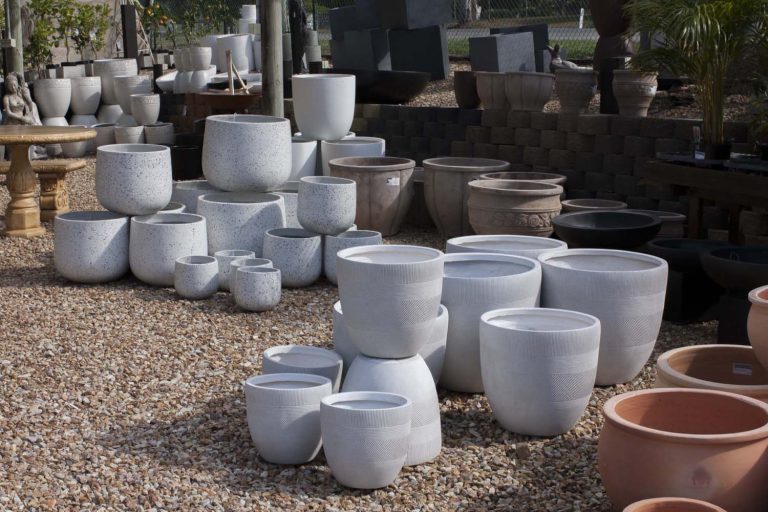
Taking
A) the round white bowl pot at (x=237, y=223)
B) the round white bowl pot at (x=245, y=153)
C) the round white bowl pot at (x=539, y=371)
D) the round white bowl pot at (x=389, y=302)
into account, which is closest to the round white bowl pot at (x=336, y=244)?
the round white bowl pot at (x=237, y=223)

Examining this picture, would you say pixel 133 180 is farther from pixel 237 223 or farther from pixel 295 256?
pixel 295 256

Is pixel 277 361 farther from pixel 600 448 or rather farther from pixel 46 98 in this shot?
pixel 46 98

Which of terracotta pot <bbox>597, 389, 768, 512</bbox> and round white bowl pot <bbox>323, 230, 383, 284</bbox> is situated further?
round white bowl pot <bbox>323, 230, 383, 284</bbox>

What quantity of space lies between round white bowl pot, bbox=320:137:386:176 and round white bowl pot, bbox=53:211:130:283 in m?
2.06

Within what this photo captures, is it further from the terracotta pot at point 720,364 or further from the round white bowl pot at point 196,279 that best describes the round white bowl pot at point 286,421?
the round white bowl pot at point 196,279

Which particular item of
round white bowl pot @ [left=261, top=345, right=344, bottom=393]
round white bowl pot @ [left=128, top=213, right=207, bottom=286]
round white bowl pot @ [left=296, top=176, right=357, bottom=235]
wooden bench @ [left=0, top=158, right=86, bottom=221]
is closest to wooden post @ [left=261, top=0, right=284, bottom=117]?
wooden bench @ [left=0, top=158, right=86, bottom=221]

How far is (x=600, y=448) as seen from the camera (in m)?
3.14

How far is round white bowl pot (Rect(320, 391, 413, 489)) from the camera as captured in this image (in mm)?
3398

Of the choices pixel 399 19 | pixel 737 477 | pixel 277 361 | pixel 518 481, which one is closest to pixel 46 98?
pixel 399 19

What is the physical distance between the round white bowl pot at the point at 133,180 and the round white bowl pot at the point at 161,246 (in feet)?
0.42

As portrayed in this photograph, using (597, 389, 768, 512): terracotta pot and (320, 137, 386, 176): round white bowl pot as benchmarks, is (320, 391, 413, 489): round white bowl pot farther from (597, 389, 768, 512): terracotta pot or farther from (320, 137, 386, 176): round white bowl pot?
(320, 137, 386, 176): round white bowl pot

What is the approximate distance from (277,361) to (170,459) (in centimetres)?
58

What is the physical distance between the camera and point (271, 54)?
808 centimetres

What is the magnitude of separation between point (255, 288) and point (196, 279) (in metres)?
0.44
